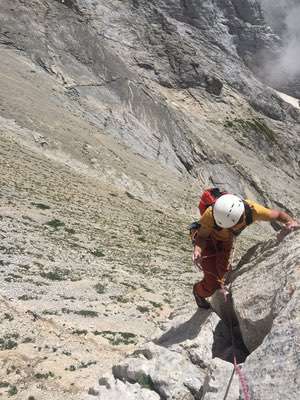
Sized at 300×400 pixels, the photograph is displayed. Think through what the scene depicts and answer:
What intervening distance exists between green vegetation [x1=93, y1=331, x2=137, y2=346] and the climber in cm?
258

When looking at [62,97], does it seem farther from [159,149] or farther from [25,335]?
[25,335]

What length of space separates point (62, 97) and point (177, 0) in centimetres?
7885

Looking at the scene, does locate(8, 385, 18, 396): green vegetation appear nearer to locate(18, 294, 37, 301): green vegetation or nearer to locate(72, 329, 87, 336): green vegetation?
locate(72, 329, 87, 336): green vegetation

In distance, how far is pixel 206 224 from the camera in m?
8.95

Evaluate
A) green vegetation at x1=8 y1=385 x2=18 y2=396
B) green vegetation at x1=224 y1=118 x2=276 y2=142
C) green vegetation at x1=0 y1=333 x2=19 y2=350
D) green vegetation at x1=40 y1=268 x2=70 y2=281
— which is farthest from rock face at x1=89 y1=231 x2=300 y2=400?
green vegetation at x1=224 y1=118 x2=276 y2=142

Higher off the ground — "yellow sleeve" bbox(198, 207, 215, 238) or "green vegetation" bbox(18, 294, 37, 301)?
"yellow sleeve" bbox(198, 207, 215, 238)

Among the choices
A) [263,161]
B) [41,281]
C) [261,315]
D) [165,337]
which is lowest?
[263,161]

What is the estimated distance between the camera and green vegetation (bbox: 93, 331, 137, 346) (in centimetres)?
1171

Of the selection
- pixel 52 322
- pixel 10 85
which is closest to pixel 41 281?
pixel 52 322

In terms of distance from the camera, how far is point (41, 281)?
15156 millimetres

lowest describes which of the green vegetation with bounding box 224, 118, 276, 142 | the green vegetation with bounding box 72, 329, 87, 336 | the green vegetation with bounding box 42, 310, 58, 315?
the green vegetation with bounding box 224, 118, 276, 142

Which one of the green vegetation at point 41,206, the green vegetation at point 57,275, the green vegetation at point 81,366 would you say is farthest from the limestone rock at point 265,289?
the green vegetation at point 41,206

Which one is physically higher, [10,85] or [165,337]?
[165,337]

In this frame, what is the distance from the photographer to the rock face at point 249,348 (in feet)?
20.6
